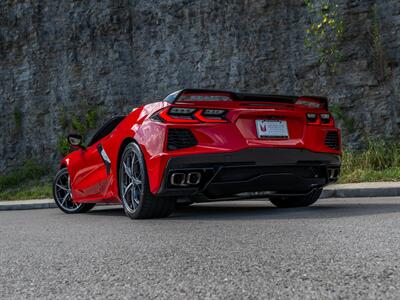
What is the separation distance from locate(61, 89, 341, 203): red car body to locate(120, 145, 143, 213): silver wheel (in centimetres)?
21

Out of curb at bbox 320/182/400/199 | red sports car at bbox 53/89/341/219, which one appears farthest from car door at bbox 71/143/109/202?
curb at bbox 320/182/400/199

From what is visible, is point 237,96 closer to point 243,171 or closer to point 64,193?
point 243,171

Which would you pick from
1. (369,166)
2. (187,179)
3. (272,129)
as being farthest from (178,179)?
(369,166)

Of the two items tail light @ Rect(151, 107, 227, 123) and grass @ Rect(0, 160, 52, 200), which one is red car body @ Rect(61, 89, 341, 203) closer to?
tail light @ Rect(151, 107, 227, 123)

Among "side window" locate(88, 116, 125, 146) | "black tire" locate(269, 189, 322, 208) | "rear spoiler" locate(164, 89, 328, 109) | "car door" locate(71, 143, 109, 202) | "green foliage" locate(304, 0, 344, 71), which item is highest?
"green foliage" locate(304, 0, 344, 71)

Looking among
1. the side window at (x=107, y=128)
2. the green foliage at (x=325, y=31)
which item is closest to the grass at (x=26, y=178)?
the green foliage at (x=325, y=31)

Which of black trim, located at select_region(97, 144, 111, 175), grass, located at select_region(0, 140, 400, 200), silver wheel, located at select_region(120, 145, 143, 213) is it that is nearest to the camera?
silver wheel, located at select_region(120, 145, 143, 213)

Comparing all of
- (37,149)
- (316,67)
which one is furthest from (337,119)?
(37,149)

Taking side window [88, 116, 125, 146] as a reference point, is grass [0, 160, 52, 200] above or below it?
below

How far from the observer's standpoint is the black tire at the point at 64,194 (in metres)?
8.03

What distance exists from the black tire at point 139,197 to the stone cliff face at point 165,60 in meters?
8.46

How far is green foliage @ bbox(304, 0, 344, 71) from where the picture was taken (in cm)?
1379

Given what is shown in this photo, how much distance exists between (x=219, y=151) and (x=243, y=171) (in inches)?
12.7

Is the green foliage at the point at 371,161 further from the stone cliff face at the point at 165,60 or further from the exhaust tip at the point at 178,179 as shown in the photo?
the exhaust tip at the point at 178,179
